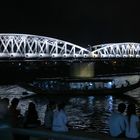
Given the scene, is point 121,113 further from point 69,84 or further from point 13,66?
point 13,66

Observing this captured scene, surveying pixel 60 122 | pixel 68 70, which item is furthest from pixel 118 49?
pixel 60 122

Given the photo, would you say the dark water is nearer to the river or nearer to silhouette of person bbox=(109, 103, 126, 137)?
the river

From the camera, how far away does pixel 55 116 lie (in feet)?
39.2

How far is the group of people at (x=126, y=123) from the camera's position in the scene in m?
10.3

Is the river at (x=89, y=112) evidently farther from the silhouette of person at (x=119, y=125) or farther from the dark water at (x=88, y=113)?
the silhouette of person at (x=119, y=125)

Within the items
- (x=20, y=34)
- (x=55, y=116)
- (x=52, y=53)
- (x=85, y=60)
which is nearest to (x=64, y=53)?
(x=52, y=53)

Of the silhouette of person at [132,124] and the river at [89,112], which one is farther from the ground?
the silhouette of person at [132,124]

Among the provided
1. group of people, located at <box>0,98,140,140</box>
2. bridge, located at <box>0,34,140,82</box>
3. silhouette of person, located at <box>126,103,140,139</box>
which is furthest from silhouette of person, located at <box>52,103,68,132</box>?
bridge, located at <box>0,34,140,82</box>

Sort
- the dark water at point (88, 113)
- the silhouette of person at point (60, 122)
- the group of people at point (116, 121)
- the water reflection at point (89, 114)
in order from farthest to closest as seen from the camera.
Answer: the dark water at point (88, 113) → the water reflection at point (89, 114) → the silhouette of person at point (60, 122) → the group of people at point (116, 121)

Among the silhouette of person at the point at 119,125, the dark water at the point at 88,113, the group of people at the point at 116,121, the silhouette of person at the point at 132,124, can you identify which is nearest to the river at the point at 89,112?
the dark water at the point at 88,113

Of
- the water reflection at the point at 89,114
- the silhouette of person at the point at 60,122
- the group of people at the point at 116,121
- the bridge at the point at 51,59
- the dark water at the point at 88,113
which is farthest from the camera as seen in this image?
the bridge at the point at 51,59

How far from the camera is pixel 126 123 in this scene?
1098 centimetres

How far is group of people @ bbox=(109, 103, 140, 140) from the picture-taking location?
1032cm

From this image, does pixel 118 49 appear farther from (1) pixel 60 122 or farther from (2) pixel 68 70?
(1) pixel 60 122
